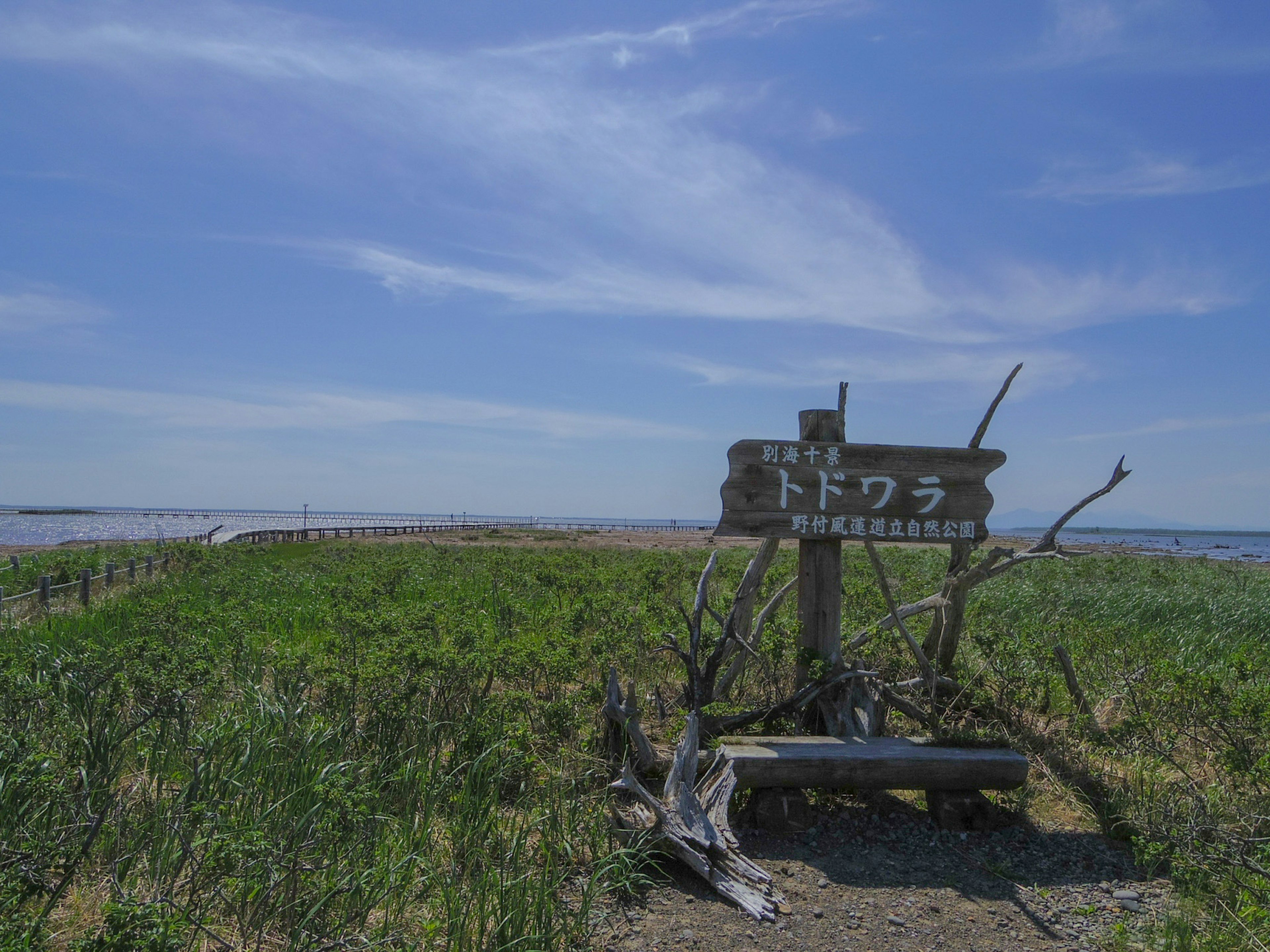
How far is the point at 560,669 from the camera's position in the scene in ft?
16.1

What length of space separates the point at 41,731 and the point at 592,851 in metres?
2.98

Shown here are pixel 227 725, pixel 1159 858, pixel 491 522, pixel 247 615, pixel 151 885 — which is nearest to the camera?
pixel 151 885

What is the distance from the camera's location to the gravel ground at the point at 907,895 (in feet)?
10.6

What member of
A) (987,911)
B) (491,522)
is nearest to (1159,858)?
(987,911)

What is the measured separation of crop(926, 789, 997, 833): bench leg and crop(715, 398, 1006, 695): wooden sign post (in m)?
1.03

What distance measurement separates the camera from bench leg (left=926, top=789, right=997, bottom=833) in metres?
4.25

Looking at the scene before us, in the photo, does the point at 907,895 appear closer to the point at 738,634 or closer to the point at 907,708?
the point at 907,708

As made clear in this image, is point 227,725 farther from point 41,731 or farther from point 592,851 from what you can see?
point 592,851

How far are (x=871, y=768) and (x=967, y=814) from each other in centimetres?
61

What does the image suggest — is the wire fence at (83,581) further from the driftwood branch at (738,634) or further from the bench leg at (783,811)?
the bench leg at (783,811)

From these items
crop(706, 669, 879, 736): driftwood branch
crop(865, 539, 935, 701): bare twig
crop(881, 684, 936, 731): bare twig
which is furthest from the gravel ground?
crop(865, 539, 935, 701): bare twig

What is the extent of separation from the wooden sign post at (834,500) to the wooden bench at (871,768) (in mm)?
754

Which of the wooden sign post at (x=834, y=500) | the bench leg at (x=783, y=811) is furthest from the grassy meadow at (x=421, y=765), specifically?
the bench leg at (x=783, y=811)

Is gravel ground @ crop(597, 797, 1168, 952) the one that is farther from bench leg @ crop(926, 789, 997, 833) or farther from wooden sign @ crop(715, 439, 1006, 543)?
wooden sign @ crop(715, 439, 1006, 543)
